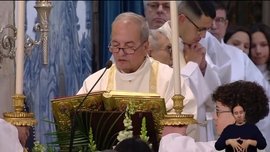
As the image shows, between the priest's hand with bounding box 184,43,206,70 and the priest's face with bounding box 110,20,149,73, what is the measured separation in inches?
54.3

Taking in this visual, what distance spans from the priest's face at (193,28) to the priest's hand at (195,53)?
35 millimetres

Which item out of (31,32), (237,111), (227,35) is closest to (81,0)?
(31,32)

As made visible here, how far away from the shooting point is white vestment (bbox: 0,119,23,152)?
3.32 m

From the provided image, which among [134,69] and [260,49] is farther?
[260,49]

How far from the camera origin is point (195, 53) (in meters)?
5.74

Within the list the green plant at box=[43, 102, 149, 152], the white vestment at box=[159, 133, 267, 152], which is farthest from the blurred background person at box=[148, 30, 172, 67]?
the white vestment at box=[159, 133, 267, 152]

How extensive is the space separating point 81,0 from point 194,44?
1.68m

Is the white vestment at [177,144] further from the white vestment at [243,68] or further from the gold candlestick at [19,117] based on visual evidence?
the white vestment at [243,68]

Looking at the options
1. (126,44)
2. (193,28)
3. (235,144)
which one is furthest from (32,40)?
(235,144)

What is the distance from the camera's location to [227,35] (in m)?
7.06

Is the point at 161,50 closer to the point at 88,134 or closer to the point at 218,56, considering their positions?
the point at 218,56

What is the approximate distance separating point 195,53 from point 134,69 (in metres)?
1.34

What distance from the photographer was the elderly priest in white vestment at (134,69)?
423 cm

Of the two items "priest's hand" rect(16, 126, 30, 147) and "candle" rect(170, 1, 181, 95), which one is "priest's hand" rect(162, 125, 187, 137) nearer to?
A: "candle" rect(170, 1, 181, 95)
